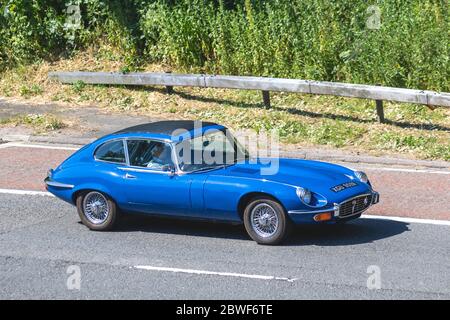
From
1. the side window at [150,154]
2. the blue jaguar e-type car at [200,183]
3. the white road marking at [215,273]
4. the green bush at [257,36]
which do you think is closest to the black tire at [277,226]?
the blue jaguar e-type car at [200,183]

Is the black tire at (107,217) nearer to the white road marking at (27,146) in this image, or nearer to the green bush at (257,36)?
the white road marking at (27,146)

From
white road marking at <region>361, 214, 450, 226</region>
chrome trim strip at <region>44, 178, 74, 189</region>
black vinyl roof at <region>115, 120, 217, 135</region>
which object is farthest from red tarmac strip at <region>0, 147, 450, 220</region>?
black vinyl roof at <region>115, 120, 217, 135</region>

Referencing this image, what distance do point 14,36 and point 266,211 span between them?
12.5m

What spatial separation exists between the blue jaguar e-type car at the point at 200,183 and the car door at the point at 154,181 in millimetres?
12

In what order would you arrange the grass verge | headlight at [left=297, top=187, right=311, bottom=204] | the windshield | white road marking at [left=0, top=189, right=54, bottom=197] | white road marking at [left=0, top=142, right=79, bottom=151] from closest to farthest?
1. headlight at [left=297, top=187, right=311, bottom=204]
2. the windshield
3. white road marking at [left=0, top=189, right=54, bottom=197]
4. the grass verge
5. white road marking at [left=0, top=142, right=79, bottom=151]

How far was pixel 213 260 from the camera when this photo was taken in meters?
11.1

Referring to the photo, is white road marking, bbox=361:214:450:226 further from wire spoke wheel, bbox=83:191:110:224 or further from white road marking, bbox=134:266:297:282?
wire spoke wheel, bbox=83:191:110:224

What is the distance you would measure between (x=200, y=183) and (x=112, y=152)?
150 centimetres

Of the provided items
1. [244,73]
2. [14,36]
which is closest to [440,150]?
[244,73]

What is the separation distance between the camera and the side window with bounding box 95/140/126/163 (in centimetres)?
1247

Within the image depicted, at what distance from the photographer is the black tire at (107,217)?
1232 centimetres

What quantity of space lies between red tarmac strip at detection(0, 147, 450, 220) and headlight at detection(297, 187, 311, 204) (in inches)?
→ 81.6

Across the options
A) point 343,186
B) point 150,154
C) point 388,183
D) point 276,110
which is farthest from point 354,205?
point 276,110

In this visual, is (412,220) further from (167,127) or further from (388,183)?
(167,127)
